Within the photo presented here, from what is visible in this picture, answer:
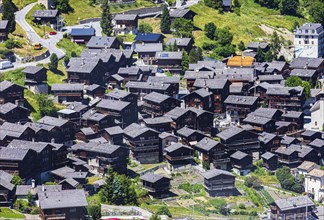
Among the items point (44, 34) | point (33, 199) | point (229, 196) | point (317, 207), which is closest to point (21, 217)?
point (33, 199)

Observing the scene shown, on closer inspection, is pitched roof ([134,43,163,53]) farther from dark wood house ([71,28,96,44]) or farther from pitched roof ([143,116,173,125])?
pitched roof ([143,116,173,125])

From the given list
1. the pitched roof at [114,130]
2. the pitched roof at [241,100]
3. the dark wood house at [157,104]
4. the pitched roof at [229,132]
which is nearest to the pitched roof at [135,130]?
the pitched roof at [114,130]

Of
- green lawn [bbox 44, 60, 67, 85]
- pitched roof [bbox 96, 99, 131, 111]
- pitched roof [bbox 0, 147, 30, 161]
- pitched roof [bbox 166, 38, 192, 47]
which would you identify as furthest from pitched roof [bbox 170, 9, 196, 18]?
pitched roof [bbox 0, 147, 30, 161]

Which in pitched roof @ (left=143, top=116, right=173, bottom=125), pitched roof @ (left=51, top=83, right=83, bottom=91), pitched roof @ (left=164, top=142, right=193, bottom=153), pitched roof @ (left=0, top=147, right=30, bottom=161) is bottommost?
pitched roof @ (left=164, top=142, right=193, bottom=153)

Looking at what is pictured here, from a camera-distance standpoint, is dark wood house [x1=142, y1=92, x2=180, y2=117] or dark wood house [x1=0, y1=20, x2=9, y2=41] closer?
dark wood house [x1=142, y1=92, x2=180, y2=117]

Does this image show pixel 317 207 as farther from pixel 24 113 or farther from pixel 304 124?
pixel 24 113

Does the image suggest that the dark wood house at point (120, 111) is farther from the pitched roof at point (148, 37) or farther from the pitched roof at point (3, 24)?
the pitched roof at point (148, 37)
